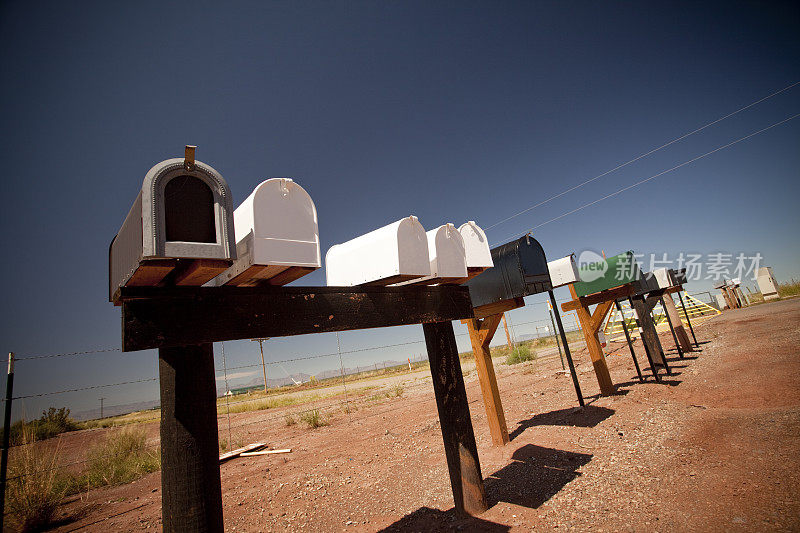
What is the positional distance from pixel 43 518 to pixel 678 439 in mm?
7907

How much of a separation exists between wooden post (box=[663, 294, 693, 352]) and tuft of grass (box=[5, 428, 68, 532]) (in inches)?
547

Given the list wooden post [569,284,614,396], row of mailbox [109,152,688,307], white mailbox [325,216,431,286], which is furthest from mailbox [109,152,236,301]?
wooden post [569,284,614,396]

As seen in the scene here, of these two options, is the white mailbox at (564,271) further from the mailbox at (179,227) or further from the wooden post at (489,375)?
the mailbox at (179,227)

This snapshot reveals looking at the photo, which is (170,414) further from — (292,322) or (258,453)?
(258,453)

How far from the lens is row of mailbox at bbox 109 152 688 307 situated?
1311 millimetres

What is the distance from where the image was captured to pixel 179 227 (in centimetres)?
→ 136

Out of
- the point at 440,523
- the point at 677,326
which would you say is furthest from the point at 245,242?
the point at 677,326

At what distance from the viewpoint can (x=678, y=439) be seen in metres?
3.83

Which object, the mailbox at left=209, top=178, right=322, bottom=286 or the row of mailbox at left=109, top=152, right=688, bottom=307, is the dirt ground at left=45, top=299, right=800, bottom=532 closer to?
the row of mailbox at left=109, top=152, right=688, bottom=307

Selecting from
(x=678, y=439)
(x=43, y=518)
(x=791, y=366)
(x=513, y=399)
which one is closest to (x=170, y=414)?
(x=678, y=439)

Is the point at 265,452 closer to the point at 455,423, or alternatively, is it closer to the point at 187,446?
the point at 455,423

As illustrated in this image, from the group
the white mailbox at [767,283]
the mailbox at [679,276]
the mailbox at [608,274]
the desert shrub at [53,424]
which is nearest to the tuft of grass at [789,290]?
the white mailbox at [767,283]

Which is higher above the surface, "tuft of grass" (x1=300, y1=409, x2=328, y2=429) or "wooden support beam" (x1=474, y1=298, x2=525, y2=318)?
"wooden support beam" (x1=474, y1=298, x2=525, y2=318)

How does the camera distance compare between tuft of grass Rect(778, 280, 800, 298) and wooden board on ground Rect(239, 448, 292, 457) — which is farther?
tuft of grass Rect(778, 280, 800, 298)
